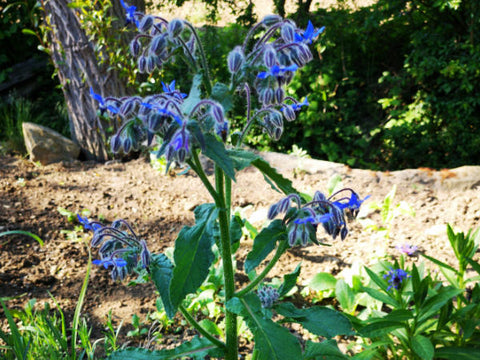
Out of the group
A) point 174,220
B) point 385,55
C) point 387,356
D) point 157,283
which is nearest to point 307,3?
point 385,55

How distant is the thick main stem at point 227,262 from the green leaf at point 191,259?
73mm

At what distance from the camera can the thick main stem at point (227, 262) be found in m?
1.29

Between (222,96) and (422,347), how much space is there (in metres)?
1.29

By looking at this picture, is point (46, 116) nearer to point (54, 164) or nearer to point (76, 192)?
point (54, 164)

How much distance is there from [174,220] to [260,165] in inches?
81.6

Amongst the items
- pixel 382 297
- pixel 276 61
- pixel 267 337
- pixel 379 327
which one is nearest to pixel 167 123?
pixel 276 61

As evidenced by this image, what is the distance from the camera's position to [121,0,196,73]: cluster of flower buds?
1.17m

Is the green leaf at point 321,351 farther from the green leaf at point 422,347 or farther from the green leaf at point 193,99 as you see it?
the green leaf at point 193,99

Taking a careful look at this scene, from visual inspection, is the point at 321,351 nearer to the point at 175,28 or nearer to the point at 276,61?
the point at 276,61

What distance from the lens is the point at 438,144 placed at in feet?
15.4

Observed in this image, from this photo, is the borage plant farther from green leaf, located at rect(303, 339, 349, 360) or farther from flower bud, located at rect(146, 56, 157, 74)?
green leaf, located at rect(303, 339, 349, 360)

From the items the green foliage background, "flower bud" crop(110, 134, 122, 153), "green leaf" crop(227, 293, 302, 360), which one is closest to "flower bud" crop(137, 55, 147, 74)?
"flower bud" crop(110, 134, 122, 153)

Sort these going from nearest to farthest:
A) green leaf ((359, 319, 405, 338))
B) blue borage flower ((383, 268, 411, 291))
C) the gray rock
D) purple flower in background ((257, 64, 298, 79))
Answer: purple flower in background ((257, 64, 298, 79)) → green leaf ((359, 319, 405, 338)) → blue borage flower ((383, 268, 411, 291)) → the gray rock

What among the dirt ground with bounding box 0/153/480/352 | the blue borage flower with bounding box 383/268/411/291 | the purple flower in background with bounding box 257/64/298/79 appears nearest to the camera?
the purple flower in background with bounding box 257/64/298/79
